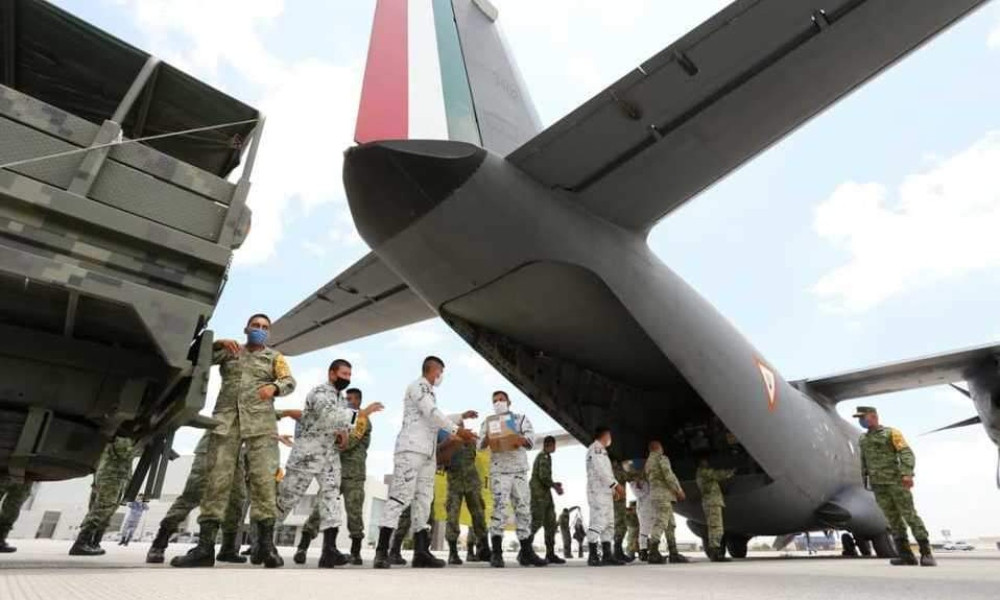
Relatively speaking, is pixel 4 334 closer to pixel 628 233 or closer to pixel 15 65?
pixel 15 65

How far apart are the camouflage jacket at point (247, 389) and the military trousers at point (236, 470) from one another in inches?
2.3

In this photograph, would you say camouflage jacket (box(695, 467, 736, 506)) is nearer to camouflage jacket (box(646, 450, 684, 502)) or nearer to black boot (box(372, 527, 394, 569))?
camouflage jacket (box(646, 450, 684, 502))

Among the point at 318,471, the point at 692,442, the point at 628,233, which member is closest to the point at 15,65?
the point at 318,471

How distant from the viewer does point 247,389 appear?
3.53 m

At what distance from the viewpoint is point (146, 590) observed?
1.83 metres

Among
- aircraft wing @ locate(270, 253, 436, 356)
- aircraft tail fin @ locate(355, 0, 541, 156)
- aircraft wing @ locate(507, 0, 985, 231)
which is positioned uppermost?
aircraft tail fin @ locate(355, 0, 541, 156)

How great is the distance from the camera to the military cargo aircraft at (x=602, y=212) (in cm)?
344

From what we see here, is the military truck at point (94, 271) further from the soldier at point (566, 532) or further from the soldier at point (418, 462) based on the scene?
the soldier at point (566, 532)

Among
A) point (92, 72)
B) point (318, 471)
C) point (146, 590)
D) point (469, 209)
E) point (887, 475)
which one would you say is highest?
point (92, 72)

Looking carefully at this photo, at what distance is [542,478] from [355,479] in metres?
2.07

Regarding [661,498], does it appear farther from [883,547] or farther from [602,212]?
[883,547]

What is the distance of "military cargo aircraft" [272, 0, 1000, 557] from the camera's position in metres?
3.44

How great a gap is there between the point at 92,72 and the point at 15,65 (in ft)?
1.57

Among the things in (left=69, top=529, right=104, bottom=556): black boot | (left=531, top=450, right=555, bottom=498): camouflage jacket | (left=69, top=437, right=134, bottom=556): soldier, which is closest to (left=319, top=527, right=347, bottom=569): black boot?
(left=69, top=437, right=134, bottom=556): soldier
